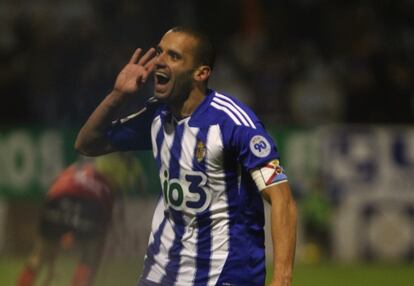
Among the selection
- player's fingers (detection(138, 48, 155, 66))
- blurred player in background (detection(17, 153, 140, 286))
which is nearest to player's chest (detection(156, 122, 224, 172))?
player's fingers (detection(138, 48, 155, 66))

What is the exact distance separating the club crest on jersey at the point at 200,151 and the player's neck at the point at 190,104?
0.18m

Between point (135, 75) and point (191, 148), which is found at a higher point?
point (135, 75)

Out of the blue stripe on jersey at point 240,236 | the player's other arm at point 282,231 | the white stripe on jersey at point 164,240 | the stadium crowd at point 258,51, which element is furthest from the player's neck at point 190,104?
the stadium crowd at point 258,51

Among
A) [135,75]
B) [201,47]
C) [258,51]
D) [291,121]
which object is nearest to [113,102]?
[135,75]

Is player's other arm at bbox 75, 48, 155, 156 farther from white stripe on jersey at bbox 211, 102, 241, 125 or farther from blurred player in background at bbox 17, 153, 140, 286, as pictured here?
blurred player in background at bbox 17, 153, 140, 286

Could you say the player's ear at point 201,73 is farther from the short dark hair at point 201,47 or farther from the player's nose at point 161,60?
the player's nose at point 161,60

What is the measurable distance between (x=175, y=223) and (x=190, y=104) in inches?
22.0

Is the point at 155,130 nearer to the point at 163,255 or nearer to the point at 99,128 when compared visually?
the point at 99,128

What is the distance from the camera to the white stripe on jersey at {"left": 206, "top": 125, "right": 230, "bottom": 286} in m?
5.80

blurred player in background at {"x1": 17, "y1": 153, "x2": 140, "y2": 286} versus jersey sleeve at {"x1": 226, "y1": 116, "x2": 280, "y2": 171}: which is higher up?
jersey sleeve at {"x1": 226, "y1": 116, "x2": 280, "y2": 171}

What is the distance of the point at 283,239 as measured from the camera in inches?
215

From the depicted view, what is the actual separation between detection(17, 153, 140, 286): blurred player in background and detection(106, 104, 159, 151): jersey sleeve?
105 inches

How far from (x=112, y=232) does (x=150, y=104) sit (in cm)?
337

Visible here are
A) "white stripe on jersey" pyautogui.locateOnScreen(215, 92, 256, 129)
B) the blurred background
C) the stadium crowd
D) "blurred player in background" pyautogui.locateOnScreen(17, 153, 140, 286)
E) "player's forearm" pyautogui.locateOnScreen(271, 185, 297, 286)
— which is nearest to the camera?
"player's forearm" pyautogui.locateOnScreen(271, 185, 297, 286)
